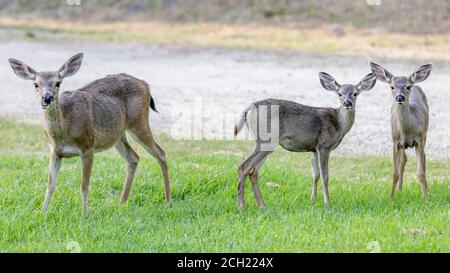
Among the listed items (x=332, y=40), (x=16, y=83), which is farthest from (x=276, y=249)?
(x=332, y=40)

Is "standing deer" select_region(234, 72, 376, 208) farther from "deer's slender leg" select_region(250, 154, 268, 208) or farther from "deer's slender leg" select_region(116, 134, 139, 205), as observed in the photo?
"deer's slender leg" select_region(116, 134, 139, 205)

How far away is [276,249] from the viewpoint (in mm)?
7254

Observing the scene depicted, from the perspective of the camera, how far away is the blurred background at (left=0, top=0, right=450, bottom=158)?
50.2 ft

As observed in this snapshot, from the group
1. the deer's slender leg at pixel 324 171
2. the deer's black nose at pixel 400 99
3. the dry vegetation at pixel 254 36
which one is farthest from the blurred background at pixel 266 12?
the deer's slender leg at pixel 324 171

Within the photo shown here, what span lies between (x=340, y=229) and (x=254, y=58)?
14184 mm

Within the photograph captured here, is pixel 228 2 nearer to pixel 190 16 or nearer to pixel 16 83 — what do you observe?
pixel 190 16

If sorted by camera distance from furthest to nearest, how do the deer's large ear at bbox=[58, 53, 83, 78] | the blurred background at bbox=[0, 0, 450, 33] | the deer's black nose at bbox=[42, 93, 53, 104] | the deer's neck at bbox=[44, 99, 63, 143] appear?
1. the blurred background at bbox=[0, 0, 450, 33]
2. the deer's large ear at bbox=[58, 53, 83, 78]
3. the deer's neck at bbox=[44, 99, 63, 143]
4. the deer's black nose at bbox=[42, 93, 53, 104]

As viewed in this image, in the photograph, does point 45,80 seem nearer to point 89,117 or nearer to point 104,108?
point 89,117

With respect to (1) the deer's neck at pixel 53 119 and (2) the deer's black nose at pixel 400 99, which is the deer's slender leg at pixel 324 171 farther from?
(1) the deer's neck at pixel 53 119

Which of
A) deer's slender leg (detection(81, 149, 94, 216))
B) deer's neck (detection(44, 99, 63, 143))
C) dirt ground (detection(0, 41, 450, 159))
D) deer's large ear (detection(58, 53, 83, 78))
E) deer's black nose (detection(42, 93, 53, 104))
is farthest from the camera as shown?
dirt ground (detection(0, 41, 450, 159))

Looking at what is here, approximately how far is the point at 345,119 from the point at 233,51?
13809 mm

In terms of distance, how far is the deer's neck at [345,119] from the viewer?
927 centimetres

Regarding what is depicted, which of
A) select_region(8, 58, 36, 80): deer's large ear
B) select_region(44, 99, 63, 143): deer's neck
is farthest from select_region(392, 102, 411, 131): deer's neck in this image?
select_region(8, 58, 36, 80): deer's large ear

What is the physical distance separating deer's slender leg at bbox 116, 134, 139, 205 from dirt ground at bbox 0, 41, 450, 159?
3744 millimetres
